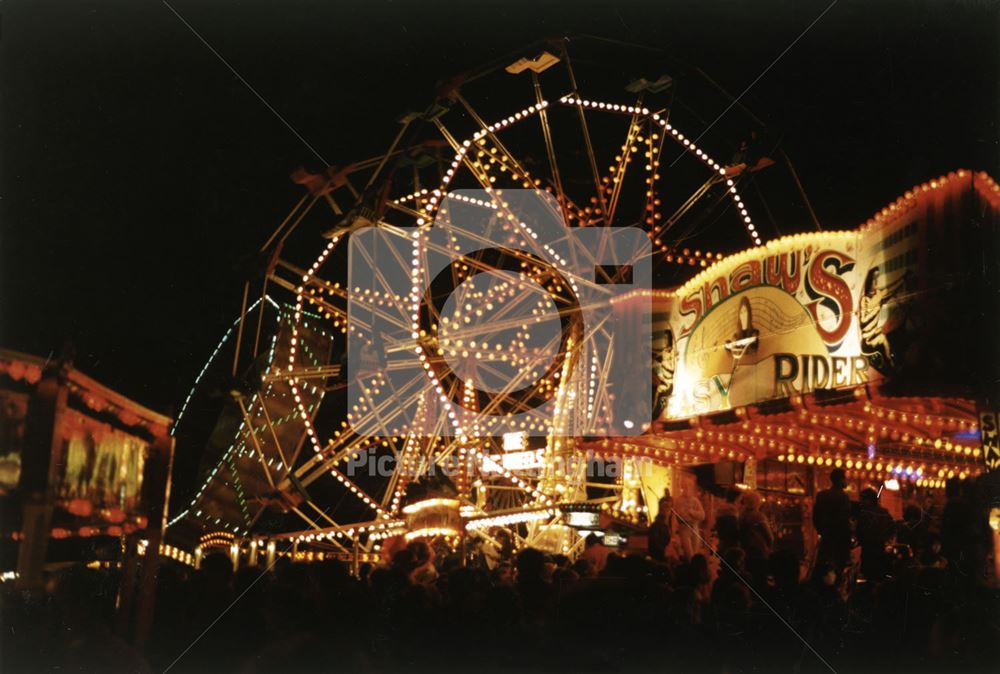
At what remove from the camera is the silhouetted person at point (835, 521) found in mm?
7383

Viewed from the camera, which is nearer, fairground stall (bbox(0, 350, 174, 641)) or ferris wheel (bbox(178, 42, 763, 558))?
fairground stall (bbox(0, 350, 174, 641))

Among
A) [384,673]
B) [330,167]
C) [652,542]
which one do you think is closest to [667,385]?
[652,542]

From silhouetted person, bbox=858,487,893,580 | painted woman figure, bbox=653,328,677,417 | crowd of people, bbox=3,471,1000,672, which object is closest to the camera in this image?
crowd of people, bbox=3,471,1000,672

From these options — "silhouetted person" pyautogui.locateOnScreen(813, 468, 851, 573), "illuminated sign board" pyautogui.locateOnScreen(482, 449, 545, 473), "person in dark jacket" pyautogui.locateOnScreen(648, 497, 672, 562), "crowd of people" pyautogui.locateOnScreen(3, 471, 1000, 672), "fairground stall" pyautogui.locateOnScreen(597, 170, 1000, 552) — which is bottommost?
"crowd of people" pyautogui.locateOnScreen(3, 471, 1000, 672)

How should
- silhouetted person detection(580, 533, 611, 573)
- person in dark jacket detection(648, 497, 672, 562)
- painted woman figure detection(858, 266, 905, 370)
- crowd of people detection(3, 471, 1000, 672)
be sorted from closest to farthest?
crowd of people detection(3, 471, 1000, 672)
person in dark jacket detection(648, 497, 672, 562)
painted woman figure detection(858, 266, 905, 370)
silhouetted person detection(580, 533, 611, 573)

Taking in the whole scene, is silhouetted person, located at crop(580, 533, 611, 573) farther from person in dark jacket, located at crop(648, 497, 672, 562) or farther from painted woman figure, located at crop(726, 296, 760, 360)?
painted woman figure, located at crop(726, 296, 760, 360)

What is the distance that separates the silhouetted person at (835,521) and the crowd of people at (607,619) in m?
0.11

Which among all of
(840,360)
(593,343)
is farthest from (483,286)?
(840,360)

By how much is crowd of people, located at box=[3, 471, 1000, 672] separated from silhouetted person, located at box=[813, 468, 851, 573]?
0.37 feet

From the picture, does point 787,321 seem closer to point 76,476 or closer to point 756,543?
point 756,543

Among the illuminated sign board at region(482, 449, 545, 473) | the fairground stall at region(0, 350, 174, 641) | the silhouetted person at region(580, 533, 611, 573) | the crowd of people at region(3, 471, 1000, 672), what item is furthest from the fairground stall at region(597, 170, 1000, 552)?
the fairground stall at region(0, 350, 174, 641)

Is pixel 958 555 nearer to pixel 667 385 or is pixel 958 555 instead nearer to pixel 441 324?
pixel 667 385

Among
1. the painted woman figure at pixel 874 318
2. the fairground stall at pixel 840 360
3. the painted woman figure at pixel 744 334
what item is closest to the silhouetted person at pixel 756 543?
the fairground stall at pixel 840 360

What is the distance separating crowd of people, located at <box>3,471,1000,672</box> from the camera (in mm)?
6375
